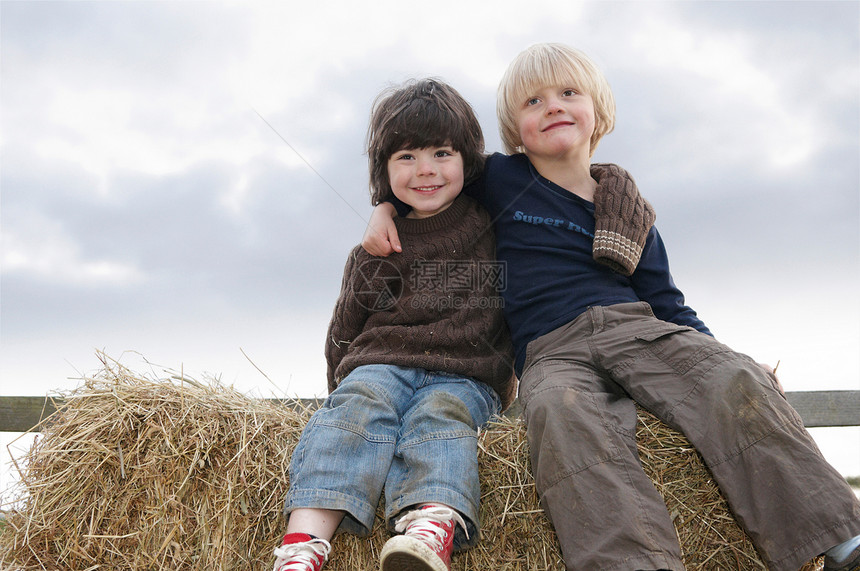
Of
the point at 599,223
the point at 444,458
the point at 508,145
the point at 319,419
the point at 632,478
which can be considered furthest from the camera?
the point at 508,145

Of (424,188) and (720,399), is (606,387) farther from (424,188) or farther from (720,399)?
(424,188)

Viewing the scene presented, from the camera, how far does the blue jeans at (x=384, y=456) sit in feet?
6.75

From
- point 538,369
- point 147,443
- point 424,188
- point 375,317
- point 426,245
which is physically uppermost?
point 424,188

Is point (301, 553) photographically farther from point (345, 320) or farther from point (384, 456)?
point (345, 320)

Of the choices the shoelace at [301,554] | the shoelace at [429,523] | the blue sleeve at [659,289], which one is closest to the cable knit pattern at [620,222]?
the blue sleeve at [659,289]

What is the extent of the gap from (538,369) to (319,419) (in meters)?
0.83

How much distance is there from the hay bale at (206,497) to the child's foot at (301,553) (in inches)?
6.7

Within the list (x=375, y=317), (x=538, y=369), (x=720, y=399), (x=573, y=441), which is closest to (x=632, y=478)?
(x=573, y=441)

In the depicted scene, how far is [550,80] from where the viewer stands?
8.99 ft

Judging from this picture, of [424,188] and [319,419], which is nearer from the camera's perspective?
[319,419]

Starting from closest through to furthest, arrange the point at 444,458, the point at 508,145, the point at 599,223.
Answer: the point at 444,458, the point at 599,223, the point at 508,145

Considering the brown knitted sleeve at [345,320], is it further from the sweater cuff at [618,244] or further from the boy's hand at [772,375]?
the boy's hand at [772,375]

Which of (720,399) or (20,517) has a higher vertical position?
(720,399)

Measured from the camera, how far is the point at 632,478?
6.41 feet
